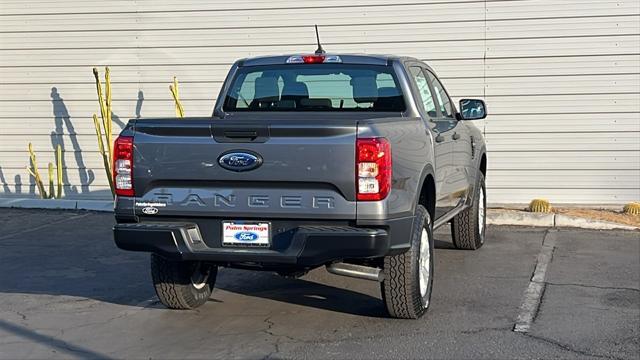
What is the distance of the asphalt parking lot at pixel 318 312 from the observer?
5.73 metres

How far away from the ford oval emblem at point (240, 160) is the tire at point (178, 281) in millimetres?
1042

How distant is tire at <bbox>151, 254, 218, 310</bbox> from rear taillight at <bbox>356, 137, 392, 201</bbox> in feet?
5.25

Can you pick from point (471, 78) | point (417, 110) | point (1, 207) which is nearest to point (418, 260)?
point (417, 110)

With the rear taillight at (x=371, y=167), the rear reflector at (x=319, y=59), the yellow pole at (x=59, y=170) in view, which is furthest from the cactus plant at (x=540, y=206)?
the yellow pole at (x=59, y=170)

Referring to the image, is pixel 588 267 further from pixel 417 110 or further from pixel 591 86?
pixel 591 86

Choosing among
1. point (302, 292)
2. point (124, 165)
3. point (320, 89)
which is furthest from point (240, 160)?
point (302, 292)

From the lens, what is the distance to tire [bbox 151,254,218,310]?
259 inches

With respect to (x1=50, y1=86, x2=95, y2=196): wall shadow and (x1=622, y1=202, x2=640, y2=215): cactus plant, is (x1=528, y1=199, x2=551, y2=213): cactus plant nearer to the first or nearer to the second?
(x1=622, y1=202, x2=640, y2=215): cactus plant

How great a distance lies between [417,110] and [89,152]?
8.04 meters

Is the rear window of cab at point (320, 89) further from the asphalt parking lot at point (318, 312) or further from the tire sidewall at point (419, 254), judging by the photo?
the asphalt parking lot at point (318, 312)

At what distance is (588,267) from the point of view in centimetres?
849

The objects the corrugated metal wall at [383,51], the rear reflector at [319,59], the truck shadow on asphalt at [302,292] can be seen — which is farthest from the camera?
the corrugated metal wall at [383,51]

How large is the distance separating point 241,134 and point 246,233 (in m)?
0.64

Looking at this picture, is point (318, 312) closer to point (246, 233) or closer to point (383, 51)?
point (246, 233)
